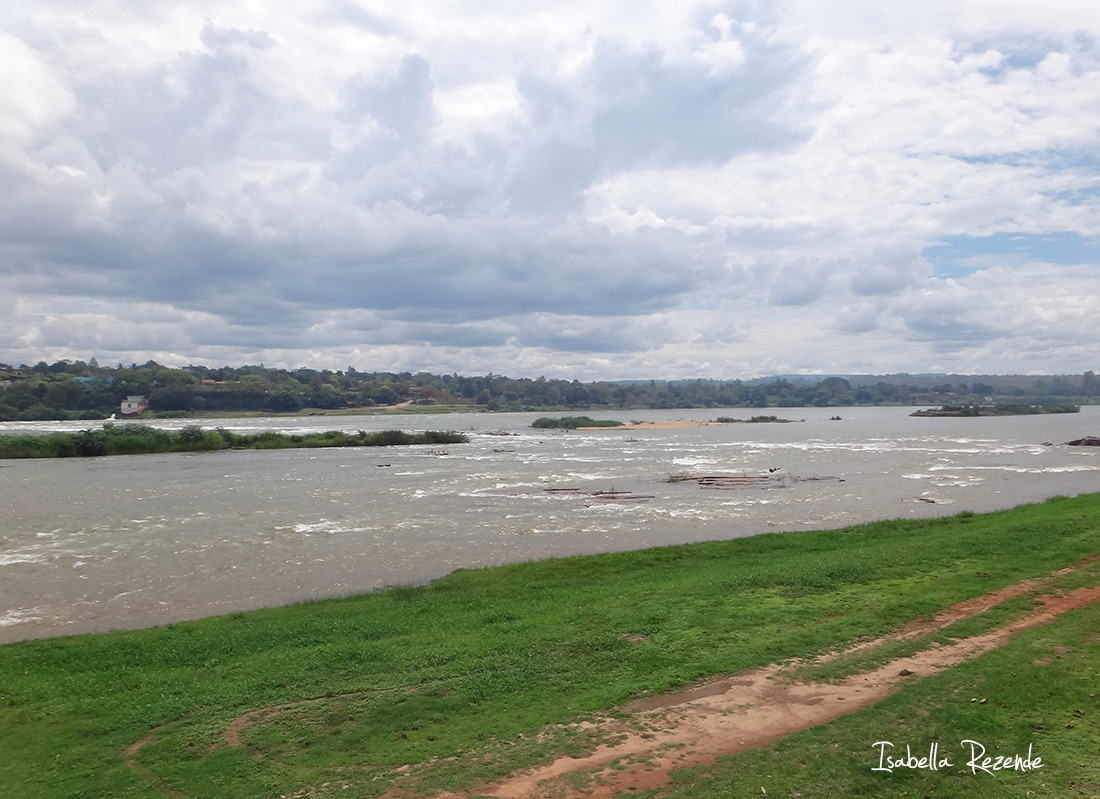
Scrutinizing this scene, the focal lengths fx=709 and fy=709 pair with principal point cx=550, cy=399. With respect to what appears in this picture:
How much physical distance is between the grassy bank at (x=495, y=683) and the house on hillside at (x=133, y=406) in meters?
142

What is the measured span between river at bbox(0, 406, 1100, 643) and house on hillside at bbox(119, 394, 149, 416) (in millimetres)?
79566

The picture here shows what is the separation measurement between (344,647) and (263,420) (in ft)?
493

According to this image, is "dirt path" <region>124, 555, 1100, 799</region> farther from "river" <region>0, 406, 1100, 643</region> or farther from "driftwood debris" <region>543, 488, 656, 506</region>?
"driftwood debris" <region>543, 488, 656, 506</region>

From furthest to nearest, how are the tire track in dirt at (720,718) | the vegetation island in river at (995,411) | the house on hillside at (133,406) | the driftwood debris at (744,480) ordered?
the vegetation island in river at (995,411)
the house on hillside at (133,406)
the driftwood debris at (744,480)
the tire track in dirt at (720,718)

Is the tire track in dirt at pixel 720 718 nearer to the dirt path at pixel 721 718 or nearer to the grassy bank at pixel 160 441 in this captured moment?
the dirt path at pixel 721 718

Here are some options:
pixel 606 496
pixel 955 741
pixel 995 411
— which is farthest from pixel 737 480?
pixel 995 411

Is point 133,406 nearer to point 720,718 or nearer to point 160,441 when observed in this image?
point 160,441

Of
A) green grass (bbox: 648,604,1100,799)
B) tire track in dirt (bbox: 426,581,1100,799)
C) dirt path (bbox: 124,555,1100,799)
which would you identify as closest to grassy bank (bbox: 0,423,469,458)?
dirt path (bbox: 124,555,1100,799)

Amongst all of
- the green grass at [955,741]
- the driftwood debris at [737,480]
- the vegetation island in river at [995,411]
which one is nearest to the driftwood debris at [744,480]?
the driftwood debris at [737,480]

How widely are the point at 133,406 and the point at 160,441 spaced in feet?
241

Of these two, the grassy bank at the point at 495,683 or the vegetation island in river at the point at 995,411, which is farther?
the vegetation island in river at the point at 995,411

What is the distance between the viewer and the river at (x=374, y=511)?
21969mm

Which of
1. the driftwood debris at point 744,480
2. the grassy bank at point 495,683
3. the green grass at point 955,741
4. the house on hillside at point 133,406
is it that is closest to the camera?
the green grass at point 955,741

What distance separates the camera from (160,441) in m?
77.5
